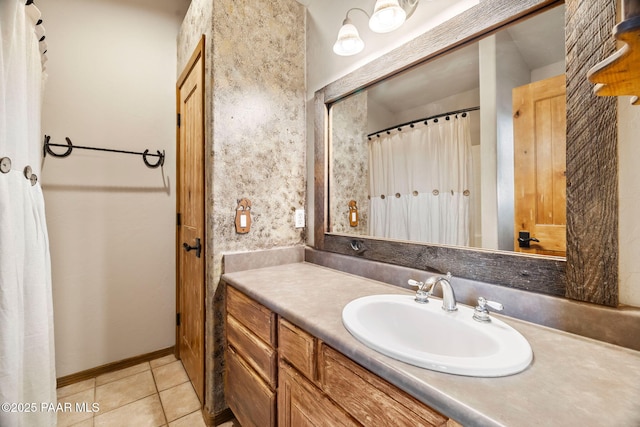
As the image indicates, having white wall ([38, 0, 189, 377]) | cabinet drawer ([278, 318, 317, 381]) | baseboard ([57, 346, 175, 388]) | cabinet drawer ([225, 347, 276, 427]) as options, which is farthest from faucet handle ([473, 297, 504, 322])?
baseboard ([57, 346, 175, 388])

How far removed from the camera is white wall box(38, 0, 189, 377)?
5.91ft

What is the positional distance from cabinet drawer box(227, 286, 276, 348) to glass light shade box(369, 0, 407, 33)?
52.9 inches

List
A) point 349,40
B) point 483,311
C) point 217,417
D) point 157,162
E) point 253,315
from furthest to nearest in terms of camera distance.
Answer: point 157,162
point 217,417
point 349,40
point 253,315
point 483,311

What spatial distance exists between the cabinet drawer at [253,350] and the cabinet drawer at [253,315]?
3 cm

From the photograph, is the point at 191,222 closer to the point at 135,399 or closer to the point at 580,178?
the point at 135,399

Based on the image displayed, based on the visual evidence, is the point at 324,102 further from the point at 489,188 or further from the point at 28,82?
the point at 28,82

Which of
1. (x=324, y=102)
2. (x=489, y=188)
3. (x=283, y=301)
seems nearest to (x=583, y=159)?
(x=489, y=188)

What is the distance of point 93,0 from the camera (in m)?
1.89

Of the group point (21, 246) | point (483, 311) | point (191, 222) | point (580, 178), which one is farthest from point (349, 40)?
point (21, 246)

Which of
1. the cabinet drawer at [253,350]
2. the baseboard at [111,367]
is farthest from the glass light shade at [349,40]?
the baseboard at [111,367]

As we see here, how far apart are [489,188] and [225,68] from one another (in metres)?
1.48

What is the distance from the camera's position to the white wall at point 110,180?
1.80 metres

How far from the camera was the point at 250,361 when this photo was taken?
1217mm

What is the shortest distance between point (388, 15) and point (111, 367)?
9.34 ft
